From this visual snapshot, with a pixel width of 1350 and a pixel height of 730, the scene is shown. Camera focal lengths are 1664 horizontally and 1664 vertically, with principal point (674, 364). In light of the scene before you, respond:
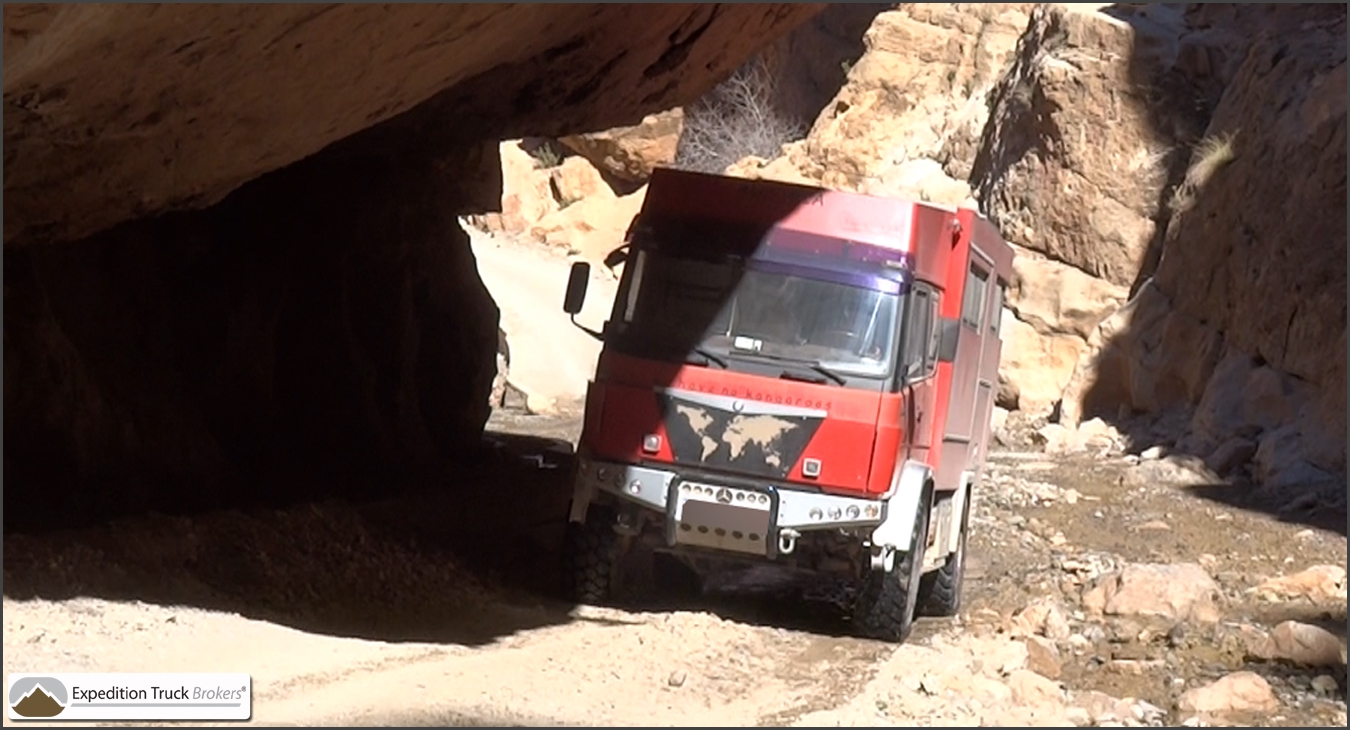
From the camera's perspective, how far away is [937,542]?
Result: 38.1 feet

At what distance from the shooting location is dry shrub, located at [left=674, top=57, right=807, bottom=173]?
132 feet

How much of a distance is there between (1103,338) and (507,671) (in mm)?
16843

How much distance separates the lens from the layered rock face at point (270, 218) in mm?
8969

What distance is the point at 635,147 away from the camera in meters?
37.9

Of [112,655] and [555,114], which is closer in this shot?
[112,655]

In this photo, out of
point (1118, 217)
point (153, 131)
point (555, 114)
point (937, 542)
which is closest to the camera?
point (153, 131)

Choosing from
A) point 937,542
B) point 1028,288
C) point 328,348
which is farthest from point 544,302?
point 937,542

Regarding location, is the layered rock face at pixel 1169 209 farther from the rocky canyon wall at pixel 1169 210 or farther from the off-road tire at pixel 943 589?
the off-road tire at pixel 943 589

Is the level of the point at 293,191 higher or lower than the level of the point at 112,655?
higher

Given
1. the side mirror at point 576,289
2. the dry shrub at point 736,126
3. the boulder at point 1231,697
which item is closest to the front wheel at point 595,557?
the side mirror at point 576,289

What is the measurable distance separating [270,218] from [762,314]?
5614mm

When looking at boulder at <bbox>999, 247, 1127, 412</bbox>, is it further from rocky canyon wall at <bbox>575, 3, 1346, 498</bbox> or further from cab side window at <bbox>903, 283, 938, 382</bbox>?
cab side window at <bbox>903, 283, 938, 382</bbox>

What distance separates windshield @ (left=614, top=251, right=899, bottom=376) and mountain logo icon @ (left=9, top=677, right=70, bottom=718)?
439cm

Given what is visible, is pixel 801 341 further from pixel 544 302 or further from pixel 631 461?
pixel 544 302
